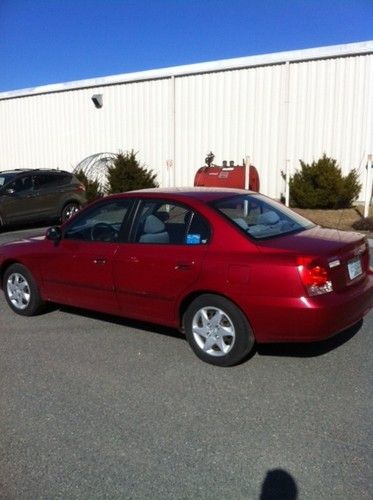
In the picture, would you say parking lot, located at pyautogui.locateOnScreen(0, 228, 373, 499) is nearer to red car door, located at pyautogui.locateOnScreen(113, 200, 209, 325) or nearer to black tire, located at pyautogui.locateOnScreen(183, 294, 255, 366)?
black tire, located at pyautogui.locateOnScreen(183, 294, 255, 366)

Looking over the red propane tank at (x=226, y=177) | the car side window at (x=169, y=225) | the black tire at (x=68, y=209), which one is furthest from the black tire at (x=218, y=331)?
the red propane tank at (x=226, y=177)

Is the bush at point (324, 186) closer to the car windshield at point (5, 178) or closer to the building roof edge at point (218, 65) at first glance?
the building roof edge at point (218, 65)

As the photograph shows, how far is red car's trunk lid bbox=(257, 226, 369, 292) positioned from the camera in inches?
158

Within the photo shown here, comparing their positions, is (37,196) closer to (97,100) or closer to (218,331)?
(97,100)

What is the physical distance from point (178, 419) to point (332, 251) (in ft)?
5.69

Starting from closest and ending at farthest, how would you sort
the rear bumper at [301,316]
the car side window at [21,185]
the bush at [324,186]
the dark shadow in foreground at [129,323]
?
1. the rear bumper at [301,316]
2. the dark shadow in foreground at [129,323]
3. the car side window at [21,185]
4. the bush at [324,186]

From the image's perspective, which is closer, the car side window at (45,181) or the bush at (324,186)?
the car side window at (45,181)

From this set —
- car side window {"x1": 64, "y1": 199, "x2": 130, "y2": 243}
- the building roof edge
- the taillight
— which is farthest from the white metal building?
the taillight

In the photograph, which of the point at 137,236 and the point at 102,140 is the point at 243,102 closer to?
the point at 102,140

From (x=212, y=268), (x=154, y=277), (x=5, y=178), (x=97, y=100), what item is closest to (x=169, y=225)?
(x=154, y=277)

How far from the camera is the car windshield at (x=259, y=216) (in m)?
4.46

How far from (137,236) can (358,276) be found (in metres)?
1.97

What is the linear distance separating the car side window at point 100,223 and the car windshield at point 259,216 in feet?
3.40

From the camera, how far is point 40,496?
2.71 meters
